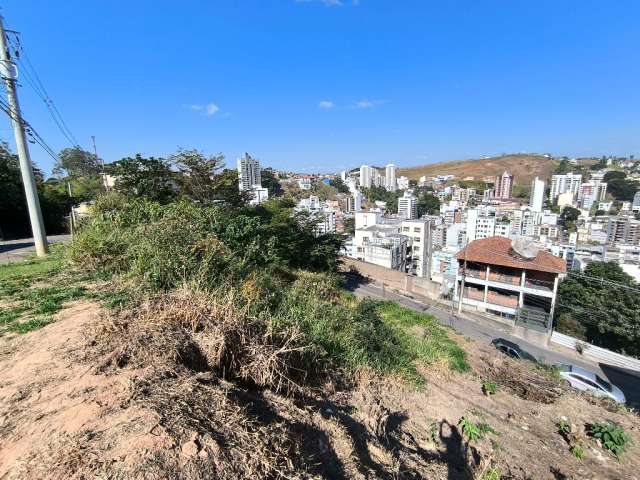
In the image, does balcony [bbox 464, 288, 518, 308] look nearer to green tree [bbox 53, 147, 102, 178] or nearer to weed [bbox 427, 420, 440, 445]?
weed [bbox 427, 420, 440, 445]

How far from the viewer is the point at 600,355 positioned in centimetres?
1413

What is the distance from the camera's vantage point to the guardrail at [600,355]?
13.6 m

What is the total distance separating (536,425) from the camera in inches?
175

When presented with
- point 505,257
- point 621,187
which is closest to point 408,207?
point 505,257

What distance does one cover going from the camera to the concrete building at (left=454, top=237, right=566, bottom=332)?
1634cm

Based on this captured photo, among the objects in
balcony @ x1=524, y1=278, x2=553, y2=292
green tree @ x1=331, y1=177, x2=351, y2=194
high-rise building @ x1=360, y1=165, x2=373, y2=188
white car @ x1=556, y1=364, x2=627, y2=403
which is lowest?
white car @ x1=556, y1=364, x2=627, y2=403

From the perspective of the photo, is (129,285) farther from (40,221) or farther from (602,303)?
(602,303)

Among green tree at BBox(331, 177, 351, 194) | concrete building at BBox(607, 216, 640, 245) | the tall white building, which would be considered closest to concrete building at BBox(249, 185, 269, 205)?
concrete building at BBox(607, 216, 640, 245)

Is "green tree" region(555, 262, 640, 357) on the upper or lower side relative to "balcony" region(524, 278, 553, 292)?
lower

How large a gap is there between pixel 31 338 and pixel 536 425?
21.6 feet

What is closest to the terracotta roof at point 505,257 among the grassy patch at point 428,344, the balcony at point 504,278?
the balcony at point 504,278

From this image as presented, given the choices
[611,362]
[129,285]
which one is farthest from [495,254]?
[129,285]

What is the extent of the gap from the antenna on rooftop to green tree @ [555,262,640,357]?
112 inches

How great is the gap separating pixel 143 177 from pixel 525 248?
19.5 meters
